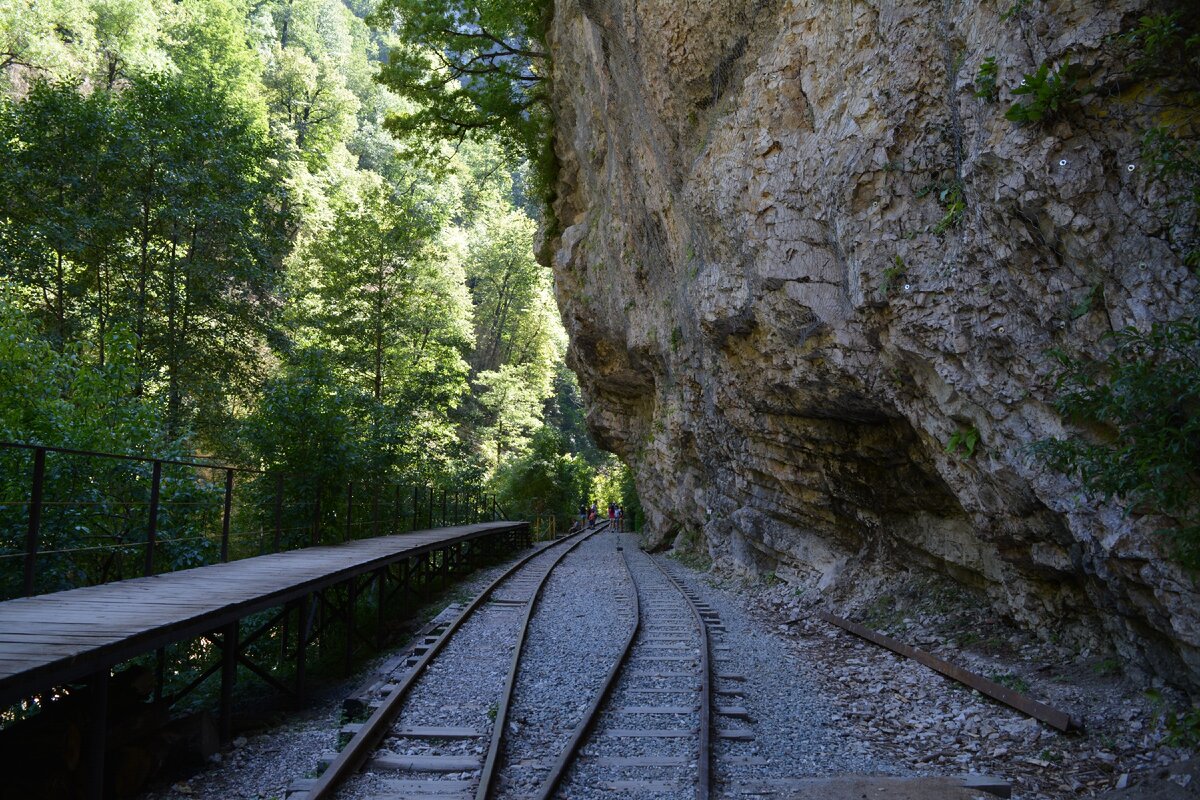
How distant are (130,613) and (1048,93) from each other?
736cm

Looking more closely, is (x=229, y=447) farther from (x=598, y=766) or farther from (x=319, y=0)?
(x=319, y=0)

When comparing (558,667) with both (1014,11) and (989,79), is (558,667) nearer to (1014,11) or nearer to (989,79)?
(989,79)

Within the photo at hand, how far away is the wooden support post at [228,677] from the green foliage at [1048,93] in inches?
284

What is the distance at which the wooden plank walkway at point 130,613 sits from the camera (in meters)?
4.07

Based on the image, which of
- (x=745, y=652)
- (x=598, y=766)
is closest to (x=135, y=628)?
(x=598, y=766)

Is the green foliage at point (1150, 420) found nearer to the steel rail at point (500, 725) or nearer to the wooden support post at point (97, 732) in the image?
the steel rail at point (500, 725)

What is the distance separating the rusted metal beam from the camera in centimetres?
575

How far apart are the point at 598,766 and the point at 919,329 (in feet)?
15.1

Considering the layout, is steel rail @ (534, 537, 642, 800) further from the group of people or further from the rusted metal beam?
the group of people

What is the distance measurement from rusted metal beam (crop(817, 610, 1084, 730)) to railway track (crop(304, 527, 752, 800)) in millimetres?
1786

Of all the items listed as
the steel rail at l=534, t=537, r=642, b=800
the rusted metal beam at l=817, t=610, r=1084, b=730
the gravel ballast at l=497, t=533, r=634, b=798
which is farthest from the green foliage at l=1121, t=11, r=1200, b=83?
the gravel ballast at l=497, t=533, r=634, b=798

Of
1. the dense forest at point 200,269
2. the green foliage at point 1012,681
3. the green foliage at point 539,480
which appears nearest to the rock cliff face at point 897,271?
the green foliage at point 1012,681

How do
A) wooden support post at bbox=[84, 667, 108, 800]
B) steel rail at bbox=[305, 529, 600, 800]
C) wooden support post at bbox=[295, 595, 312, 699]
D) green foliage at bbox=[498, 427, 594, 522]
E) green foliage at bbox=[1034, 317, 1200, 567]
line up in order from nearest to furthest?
green foliage at bbox=[1034, 317, 1200, 567] → wooden support post at bbox=[84, 667, 108, 800] → steel rail at bbox=[305, 529, 600, 800] → wooden support post at bbox=[295, 595, 312, 699] → green foliage at bbox=[498, 427, 594, 522]

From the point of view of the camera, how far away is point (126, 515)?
8867 mm
